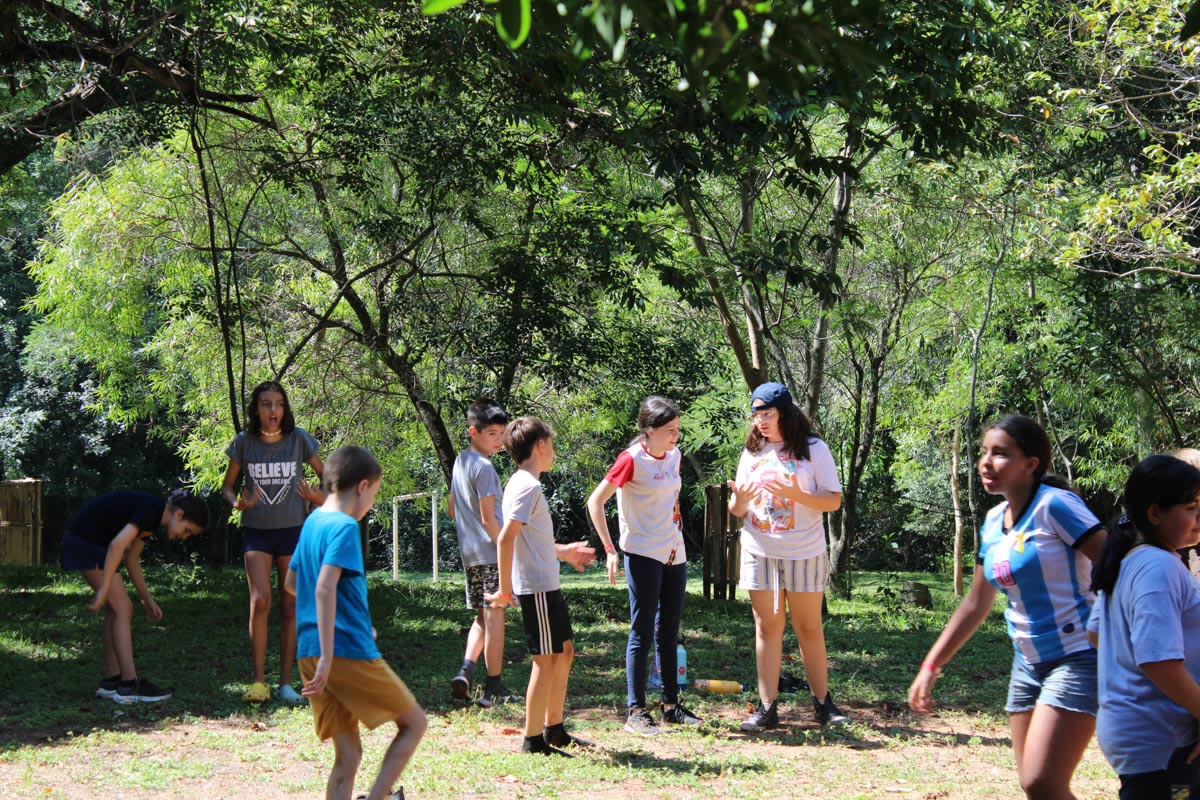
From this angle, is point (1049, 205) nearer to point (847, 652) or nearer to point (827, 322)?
point (827, 322)

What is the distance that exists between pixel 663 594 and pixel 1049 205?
8284 mm

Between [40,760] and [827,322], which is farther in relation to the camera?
[827,322]

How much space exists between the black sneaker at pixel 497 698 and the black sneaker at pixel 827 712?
185cm

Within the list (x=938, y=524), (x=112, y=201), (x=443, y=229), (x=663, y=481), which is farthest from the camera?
(x=938, y=524)

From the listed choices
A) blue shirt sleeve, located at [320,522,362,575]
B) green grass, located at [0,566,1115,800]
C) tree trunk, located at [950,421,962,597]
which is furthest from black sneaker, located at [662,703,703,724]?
tree trunk, located at [950,421,962,597]

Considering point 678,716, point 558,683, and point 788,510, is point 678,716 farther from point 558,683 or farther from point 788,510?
A: point 788,510

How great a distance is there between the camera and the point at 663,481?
6.33 meters

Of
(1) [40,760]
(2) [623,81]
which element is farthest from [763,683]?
(2) [623,81]

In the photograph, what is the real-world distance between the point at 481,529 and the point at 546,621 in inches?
54.4

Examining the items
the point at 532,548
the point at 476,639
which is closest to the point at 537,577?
the point at 532,548

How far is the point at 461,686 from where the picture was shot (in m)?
6.98

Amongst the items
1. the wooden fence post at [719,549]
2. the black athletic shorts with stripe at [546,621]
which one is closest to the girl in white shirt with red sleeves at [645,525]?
the black athletic shorts with stripe at [546,621]

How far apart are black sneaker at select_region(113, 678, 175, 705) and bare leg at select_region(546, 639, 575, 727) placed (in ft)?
8.91

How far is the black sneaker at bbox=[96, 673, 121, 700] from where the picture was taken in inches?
274
